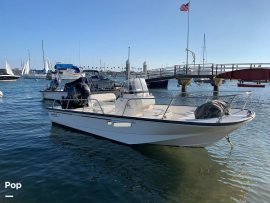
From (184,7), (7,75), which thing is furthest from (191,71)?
(7,75)

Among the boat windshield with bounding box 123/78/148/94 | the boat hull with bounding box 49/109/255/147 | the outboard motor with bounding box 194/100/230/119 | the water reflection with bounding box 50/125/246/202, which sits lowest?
the water reflection with bounding box 50/125/246/202

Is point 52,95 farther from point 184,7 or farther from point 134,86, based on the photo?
point 184,7

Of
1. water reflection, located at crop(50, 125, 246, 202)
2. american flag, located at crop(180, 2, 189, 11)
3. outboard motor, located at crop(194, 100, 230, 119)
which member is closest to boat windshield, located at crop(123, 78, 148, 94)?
water reflection, located at crop(50, 125, 246, 202)

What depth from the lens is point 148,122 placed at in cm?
1080

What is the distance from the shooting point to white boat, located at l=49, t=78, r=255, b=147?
10.0 meters

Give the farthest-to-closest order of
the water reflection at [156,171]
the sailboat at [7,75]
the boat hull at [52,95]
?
the sailboat at [7,75], the boat hull at [52,95], the water reflection at [156,171]

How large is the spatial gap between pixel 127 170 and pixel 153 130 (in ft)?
6.17

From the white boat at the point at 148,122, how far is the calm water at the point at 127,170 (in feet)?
1.68

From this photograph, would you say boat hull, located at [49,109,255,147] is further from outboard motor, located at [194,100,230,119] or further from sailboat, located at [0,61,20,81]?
sailboat, located at [0,61,20,81]

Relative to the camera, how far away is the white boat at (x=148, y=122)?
10.0 meters

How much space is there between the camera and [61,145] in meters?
12.5

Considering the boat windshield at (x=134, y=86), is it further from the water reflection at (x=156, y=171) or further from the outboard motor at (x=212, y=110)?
the outboard motor at (x=212, y=110)

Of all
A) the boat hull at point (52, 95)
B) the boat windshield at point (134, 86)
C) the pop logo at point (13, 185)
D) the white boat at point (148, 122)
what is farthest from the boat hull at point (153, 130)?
the boat hull at point (52, 95)

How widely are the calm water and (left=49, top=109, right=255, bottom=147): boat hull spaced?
1.49ft
